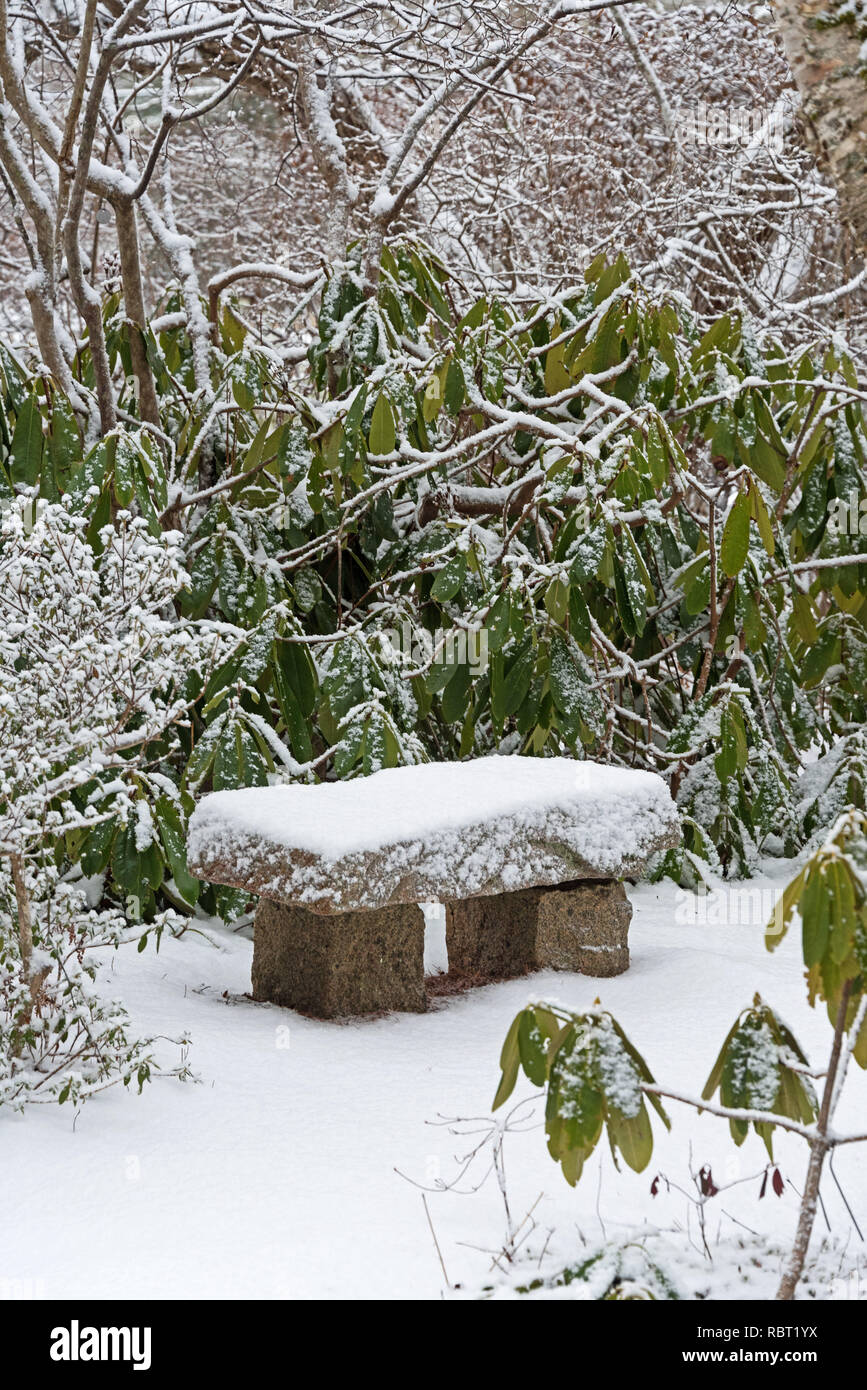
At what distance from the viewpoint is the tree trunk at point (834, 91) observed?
1.71 metres

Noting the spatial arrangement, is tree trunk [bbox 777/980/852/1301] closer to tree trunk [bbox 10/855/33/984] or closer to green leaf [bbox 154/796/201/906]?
tree trunk [bbox 10/855/33/984]

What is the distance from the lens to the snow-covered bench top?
281 cm

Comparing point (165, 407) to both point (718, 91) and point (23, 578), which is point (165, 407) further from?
point (718, 91)

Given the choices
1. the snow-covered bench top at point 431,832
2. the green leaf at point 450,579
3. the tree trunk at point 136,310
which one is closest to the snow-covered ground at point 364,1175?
the snow-covered bench top at point 431,832

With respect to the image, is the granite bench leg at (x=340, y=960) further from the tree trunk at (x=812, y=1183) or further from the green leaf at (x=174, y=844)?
the tree trunk at (x=812, y=1183)

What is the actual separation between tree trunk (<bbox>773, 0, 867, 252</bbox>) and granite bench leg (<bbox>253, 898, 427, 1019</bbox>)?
1.83 m

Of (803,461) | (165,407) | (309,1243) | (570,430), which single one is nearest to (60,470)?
(165,407)

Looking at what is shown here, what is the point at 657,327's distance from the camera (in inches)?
159

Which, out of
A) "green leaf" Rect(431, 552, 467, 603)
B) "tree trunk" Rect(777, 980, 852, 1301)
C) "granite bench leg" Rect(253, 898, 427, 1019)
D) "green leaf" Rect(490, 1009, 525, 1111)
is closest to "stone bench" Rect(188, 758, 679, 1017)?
"granite bench leg" Rect(253, 898, 427, 1019)

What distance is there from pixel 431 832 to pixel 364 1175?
0.88 m

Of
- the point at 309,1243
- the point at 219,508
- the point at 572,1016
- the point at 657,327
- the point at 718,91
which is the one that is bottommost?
the point at 309,1243

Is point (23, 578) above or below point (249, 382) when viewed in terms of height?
below

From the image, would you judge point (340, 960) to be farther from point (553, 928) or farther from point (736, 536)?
point (736, 536)

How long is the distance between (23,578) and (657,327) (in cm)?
222
